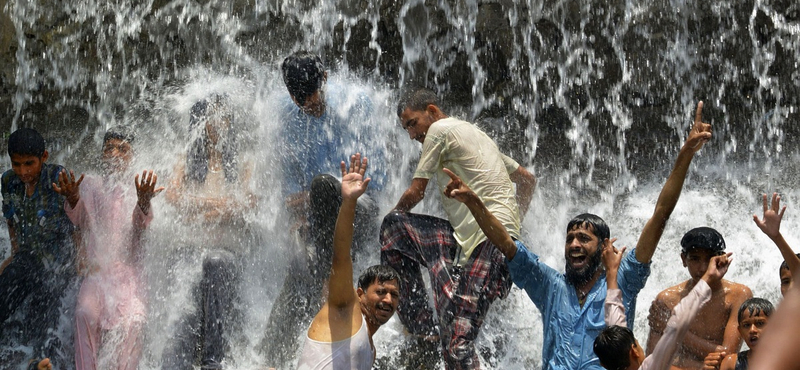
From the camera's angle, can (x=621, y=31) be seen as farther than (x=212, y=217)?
Yes

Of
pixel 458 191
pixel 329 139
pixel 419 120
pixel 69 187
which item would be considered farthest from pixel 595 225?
pixel 69 187

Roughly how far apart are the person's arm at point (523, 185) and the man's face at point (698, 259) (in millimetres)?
1247

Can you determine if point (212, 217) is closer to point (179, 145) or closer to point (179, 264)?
point (179, 264)

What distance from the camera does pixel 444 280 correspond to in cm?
510

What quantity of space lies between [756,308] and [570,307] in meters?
0.84

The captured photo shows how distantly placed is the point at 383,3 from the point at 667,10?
2616 mm

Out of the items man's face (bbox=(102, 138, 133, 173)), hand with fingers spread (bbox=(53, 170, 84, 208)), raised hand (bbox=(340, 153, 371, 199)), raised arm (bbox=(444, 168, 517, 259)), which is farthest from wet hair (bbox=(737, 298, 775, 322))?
man's face (bbox=(102, 138, 133, 173))

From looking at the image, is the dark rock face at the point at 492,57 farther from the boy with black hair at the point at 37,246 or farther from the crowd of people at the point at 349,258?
the boy with black hair at the point at 37,246

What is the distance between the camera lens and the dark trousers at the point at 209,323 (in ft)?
17.5

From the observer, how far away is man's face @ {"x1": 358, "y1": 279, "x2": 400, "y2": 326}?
416cm

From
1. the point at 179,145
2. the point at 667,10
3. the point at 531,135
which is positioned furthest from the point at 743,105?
the point at 179,145

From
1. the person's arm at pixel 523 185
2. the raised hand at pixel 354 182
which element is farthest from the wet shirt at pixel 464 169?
the raised hand at pixel 354 182

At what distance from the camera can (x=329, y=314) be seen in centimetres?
397

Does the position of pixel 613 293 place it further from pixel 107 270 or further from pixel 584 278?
pixel 107 270
